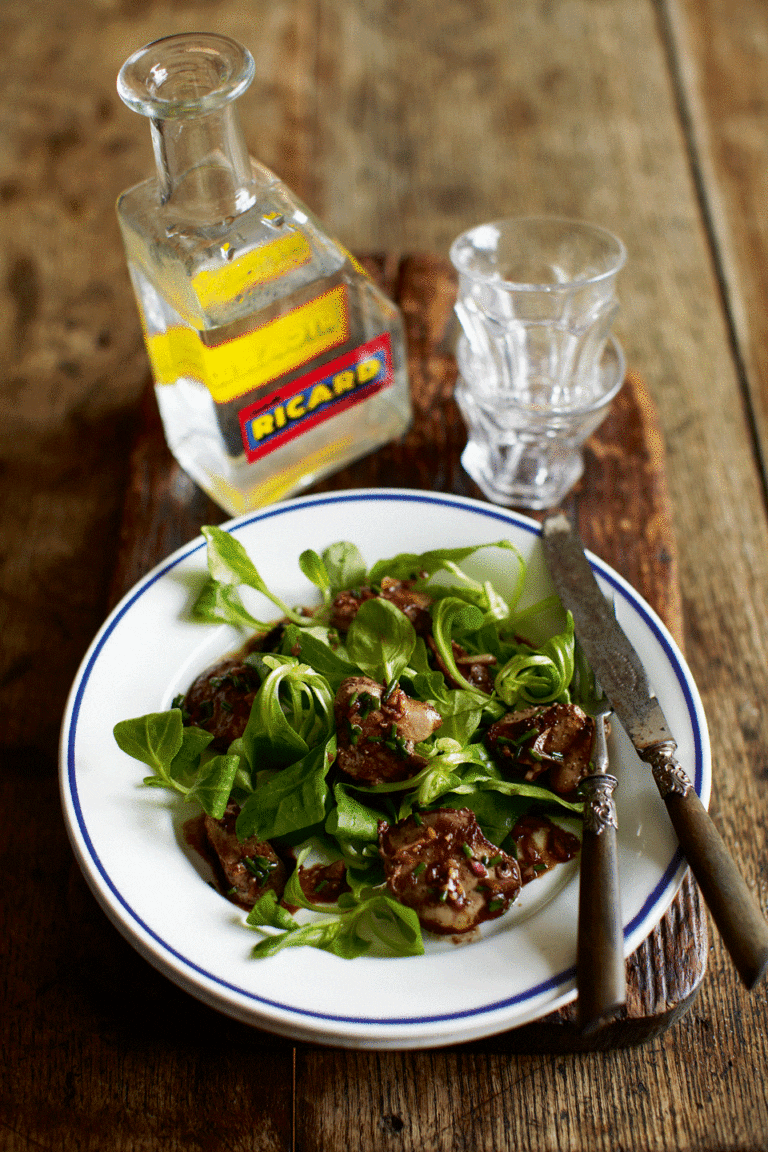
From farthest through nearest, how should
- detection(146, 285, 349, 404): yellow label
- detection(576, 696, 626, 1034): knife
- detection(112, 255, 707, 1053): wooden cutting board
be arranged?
1. detection(112, 255, 707, 1053): wooden cutting board
2. detection(146, 285, 349, 404): yellow label
3. detection(576, 696, 626, 1034): knife

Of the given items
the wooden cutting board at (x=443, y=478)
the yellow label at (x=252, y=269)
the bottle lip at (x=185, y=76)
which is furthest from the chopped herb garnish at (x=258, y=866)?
the bottle lip at (x=185, y=76)

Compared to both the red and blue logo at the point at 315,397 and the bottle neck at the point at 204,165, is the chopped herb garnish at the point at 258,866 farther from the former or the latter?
the bottle neck at the point at 204,165

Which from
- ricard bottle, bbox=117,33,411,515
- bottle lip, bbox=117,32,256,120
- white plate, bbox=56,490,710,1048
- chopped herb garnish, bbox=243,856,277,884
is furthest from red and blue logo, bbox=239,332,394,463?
chopped herb garnish, bbox=243,856,277,884

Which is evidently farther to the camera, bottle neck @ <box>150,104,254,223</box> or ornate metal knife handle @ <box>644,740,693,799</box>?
bottle neck @ <box>150,104,254,223</box>

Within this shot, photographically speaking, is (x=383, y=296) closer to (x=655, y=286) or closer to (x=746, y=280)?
(x=655, y=286)

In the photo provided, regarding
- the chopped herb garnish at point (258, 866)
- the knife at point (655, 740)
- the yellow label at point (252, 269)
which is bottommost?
the chopped herb garnish at point (258, 866)

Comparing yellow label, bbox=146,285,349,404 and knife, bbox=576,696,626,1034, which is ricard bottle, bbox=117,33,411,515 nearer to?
yellow label, bbox=146,285,349,404

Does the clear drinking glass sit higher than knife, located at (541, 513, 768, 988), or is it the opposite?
the clear drinking glass

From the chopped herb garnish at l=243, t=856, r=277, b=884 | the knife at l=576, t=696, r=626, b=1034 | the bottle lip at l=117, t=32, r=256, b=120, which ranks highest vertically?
the bottle lip at l=117, t=32, r=256, b=120
